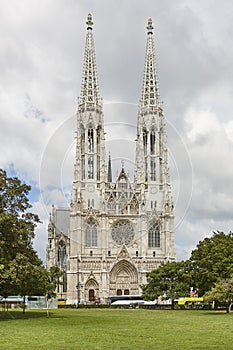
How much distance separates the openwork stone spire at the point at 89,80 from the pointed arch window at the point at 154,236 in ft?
83.6

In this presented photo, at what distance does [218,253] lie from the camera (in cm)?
4844

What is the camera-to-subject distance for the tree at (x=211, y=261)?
47.1m

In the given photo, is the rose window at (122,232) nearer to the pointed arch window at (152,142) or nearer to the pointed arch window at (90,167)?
the pointed arch window at (90,167)

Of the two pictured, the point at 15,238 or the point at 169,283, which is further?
the point at 169,283

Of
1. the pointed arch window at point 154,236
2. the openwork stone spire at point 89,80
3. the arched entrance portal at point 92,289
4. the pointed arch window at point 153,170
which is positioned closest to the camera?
the arched entrance portal at point 92,289

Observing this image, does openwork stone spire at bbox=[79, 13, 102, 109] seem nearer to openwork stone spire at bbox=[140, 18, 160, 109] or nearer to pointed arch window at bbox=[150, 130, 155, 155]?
openwork stone spire at bbox=[140, 18, 160, 109]

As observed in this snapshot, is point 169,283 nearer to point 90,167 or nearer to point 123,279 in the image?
point 123,279

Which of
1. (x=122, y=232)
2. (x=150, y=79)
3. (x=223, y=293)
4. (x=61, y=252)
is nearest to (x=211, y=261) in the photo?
(x=223, y=293)

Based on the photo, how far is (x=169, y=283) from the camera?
58.7 m

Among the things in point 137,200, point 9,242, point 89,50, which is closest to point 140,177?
point 137,200

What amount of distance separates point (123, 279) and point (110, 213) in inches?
469

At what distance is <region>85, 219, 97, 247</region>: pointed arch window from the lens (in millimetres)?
88325

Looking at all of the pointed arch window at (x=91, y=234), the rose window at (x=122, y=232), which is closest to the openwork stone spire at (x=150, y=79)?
the rose window at (x=122, y=232)

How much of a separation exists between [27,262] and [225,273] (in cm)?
2078
